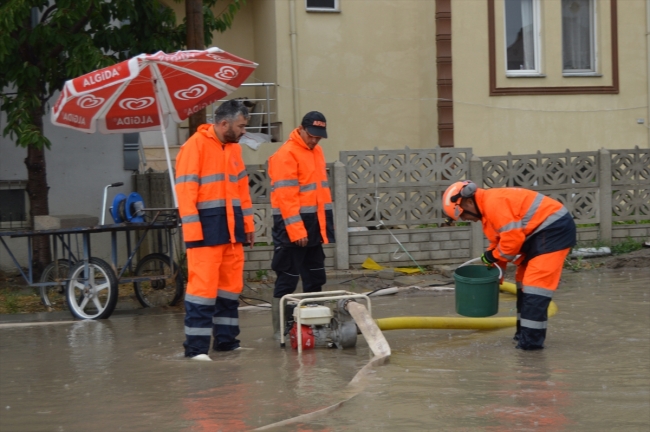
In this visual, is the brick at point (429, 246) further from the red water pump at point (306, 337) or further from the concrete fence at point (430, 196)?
the red water pump at point (306, 337)

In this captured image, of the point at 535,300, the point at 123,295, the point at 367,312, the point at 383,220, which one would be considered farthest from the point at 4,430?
the point at 383,220

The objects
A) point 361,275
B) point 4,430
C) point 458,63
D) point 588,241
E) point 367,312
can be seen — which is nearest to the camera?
point 4,430

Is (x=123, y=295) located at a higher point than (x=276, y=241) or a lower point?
lower

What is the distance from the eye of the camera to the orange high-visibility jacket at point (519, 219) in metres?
6.89

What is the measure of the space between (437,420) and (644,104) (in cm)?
1297

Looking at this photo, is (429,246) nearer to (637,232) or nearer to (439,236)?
(439,236)

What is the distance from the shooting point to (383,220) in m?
12.0

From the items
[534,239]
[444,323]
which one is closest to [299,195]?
[444,323]

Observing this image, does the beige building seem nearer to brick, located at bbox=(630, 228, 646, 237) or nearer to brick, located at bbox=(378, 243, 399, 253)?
brick, located at bbox=(630, 228, 646, 237)

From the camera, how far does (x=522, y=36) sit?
53.3 ft

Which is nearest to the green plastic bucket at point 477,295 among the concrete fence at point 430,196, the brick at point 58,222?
the brick at point 58,222

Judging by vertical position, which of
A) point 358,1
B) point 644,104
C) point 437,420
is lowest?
point 437,420

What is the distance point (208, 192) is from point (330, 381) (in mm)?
1858

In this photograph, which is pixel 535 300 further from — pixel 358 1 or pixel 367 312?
pixel 358 1
